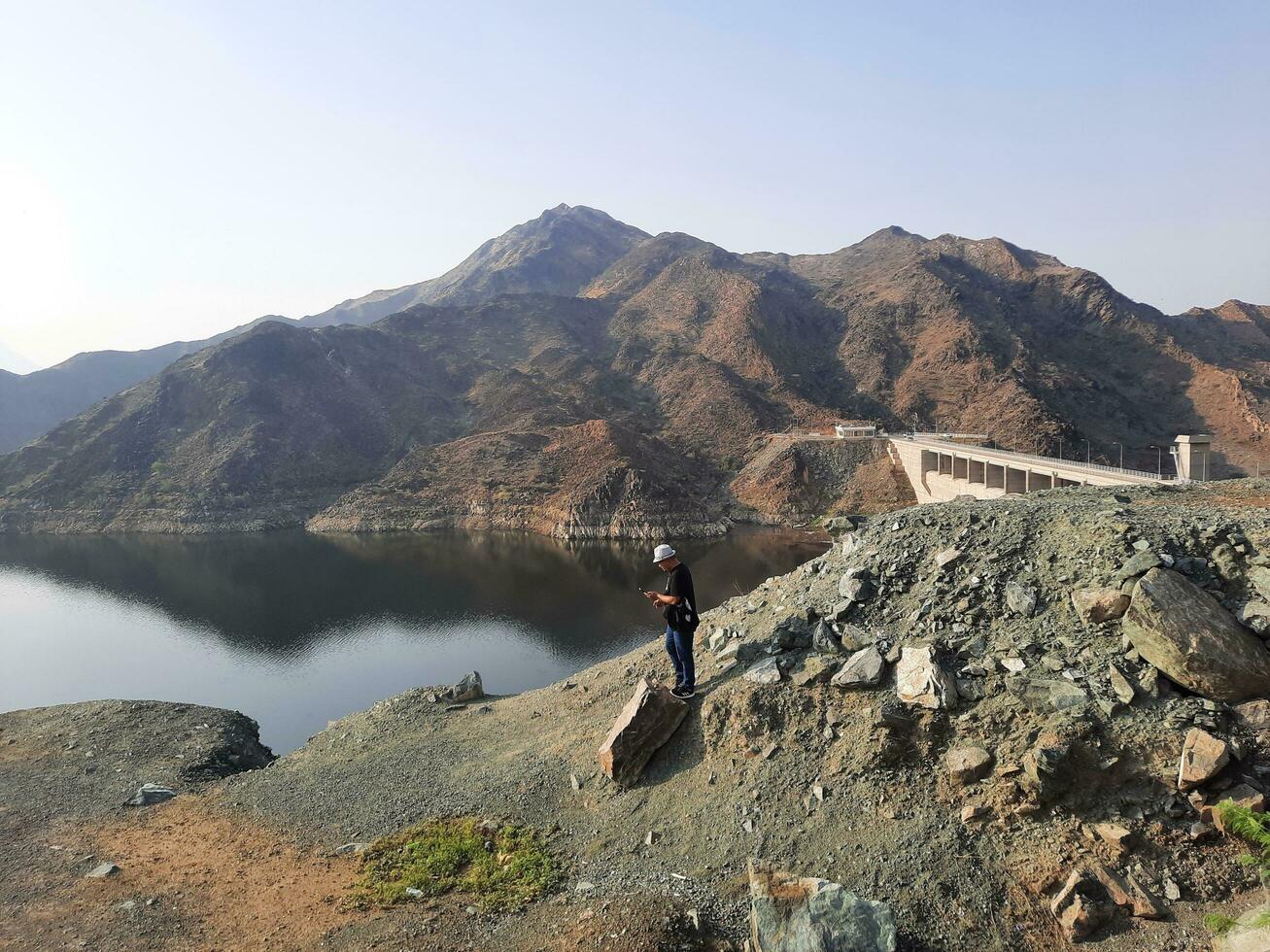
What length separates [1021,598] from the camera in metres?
9.68

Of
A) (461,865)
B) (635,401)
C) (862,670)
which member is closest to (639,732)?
(461,865)

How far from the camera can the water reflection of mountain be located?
36969 millimetres

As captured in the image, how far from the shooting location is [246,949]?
26.9ft

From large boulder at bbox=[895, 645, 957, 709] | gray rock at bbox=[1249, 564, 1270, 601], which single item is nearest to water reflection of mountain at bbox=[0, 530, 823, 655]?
large boulder at bbox=[895, 645, 957, 709]

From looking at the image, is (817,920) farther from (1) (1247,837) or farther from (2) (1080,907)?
(1) (1247,837)

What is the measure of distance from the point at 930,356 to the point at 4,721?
91.3 metres

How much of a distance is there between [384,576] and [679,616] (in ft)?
138

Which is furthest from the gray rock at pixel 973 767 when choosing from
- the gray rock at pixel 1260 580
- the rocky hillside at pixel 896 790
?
the gray rock at pixel 1260 580

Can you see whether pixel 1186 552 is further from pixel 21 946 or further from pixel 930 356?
pixel 930 356

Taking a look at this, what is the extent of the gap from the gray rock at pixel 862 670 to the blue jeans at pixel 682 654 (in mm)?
2155

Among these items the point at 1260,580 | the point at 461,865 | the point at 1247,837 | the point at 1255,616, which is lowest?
the point at 461,865

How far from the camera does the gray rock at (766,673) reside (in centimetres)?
1010

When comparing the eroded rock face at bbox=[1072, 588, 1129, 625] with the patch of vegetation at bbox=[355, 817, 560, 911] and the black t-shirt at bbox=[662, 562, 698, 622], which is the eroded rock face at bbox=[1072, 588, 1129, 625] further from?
the patch of vegetation at bbox=[355, 817, 560, 911]

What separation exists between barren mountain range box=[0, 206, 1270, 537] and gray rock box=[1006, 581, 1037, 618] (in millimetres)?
48136
